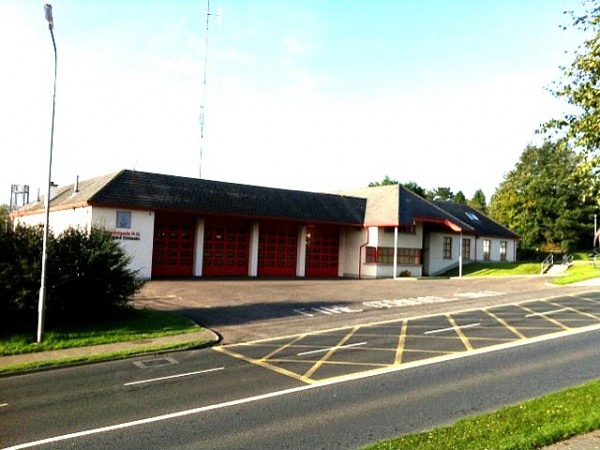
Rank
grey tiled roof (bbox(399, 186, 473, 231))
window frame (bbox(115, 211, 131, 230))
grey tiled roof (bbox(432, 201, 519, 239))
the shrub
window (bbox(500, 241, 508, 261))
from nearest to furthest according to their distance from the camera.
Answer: the shrub < window frame (bbox(115, 211, 131, 230)) < grey tiled roof (bbox(399, 186, 473, 231)) < grey tiled roof (bbox(432, 201, 519, 239)) < window (bbox(500, 241, 508, 261))

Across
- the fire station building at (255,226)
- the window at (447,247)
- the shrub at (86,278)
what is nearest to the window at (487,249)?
the fire station building at (255,226)

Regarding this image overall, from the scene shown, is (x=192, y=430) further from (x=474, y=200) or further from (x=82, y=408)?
(x=474, y=200)

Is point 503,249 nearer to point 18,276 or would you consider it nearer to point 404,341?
point 404,341

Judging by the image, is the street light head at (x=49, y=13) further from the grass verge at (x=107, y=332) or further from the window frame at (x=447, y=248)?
the window frame at (x=447, y=248)

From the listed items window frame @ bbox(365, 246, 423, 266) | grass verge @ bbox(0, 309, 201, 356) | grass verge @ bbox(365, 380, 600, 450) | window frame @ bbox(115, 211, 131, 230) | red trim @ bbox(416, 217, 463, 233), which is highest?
red trim @ bbox(416, 217, 463, 233)

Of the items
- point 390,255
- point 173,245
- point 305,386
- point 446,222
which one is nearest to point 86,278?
point 305,386

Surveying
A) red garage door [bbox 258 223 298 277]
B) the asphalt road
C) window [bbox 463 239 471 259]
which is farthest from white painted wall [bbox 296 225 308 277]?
the asphalt road

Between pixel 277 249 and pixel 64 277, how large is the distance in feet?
58.9

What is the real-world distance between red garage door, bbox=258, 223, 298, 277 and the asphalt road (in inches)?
596

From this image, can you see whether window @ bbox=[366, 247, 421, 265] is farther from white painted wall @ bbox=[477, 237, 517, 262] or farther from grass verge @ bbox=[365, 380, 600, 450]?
grass verge @ bbox=[365, 380, 600, 450]

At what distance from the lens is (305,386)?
862 cm

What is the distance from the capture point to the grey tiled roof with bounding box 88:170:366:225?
83.3 ft

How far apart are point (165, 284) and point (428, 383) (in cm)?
1700

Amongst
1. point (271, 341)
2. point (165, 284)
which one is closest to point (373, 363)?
point (271, 341)
